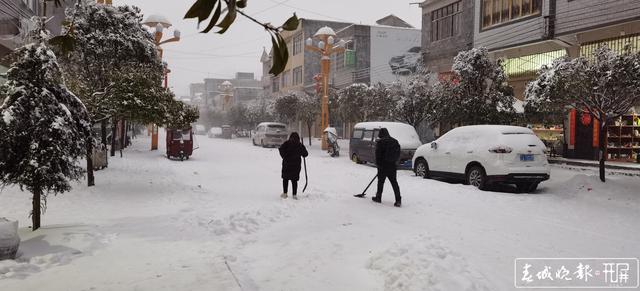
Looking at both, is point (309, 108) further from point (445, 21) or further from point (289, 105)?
point (445, 21)

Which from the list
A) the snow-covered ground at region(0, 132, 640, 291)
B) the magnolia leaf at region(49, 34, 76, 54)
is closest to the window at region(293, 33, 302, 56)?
the snow-covered ground at region(0, 132, 640, 291)

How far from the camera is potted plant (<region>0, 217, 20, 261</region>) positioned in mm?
5332

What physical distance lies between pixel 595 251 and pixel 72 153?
7465mm

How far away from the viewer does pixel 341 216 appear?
841 centimetres

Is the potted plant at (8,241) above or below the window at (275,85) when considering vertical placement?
below

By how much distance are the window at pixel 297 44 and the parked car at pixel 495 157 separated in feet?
136

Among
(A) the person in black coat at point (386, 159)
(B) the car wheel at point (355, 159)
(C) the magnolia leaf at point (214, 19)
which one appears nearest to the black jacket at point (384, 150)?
(A) the person in black coat at point (386, 159)

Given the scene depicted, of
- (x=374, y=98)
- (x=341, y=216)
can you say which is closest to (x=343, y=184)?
(x=341, y=216)

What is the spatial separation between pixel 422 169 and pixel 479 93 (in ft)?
12.7

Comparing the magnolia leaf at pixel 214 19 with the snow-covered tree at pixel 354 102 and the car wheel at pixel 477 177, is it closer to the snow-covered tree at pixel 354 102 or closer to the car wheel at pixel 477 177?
the car wheel at pixel 477 177

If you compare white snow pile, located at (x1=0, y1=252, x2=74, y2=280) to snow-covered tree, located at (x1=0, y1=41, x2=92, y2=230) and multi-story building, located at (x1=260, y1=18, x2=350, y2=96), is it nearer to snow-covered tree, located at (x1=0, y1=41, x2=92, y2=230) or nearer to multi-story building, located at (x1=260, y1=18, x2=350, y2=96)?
snow-covered tree, located at (x1=0, y1=41, x2=92, y2=230)

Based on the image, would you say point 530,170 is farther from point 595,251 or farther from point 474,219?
point 595,251

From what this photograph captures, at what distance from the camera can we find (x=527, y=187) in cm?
1231

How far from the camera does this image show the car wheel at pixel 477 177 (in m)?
11.8
